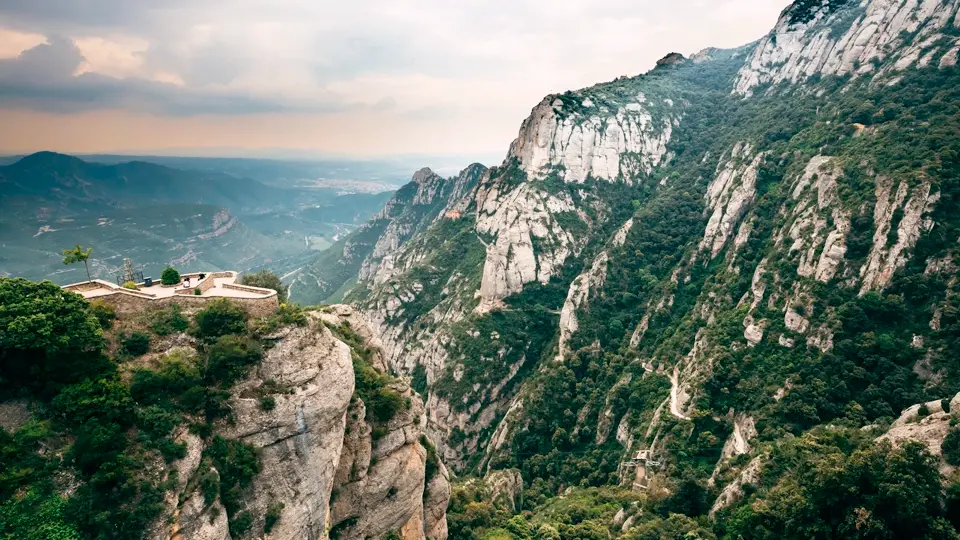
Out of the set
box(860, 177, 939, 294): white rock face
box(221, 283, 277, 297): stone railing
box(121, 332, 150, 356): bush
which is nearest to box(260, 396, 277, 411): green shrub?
box(121, 332, 150, 356): bush

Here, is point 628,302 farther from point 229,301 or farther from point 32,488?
point 32,488

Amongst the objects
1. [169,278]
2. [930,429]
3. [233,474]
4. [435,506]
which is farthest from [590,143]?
[233,474]

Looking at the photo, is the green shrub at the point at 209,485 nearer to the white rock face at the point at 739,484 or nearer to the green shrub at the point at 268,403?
the green shrub at the point at 268,403

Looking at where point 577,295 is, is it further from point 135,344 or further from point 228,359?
point 135,344

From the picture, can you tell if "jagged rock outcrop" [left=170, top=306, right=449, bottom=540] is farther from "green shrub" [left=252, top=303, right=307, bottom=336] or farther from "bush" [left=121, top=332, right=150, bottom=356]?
"bush" [left=121, top=332, right=150, bottom=356]

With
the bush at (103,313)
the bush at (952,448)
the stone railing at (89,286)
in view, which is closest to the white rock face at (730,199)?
the bush at (952,448)
